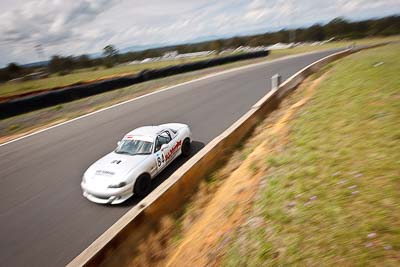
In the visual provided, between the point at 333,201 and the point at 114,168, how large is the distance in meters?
4.76

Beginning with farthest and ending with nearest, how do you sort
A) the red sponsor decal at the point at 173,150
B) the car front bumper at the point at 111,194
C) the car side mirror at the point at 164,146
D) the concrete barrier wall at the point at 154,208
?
the red sponsor decal at the point at 173,150, the car side mirror at the point at 164,146, the car front bumper at the point at 111,194, the concrete barrier wall at the point at 154,208

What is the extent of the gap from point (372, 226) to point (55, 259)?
16.1 feet

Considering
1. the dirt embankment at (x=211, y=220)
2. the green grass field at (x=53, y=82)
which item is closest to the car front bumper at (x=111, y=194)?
the dirt embankment at (x=211, y=220)

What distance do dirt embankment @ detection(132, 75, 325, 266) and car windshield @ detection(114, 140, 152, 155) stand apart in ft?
6.26

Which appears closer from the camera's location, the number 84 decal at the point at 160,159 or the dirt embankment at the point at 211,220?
the dirt embankment at the point at 211,220

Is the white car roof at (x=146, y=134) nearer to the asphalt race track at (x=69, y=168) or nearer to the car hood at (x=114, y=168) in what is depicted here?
the car hood at (x=114, y=168)

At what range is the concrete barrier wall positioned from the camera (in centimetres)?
398

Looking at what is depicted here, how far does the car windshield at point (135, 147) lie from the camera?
7175 millimetres

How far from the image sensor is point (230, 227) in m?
4.28

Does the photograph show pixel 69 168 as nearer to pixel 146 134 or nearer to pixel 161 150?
pixel 146 134

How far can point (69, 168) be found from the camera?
8445mm

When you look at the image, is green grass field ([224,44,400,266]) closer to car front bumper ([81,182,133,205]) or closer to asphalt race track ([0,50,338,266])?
car front bumper ([81,182,133,205])

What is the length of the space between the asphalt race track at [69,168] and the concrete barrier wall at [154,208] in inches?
46.7

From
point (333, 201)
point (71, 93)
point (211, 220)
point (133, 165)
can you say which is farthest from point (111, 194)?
point (71, 93)
